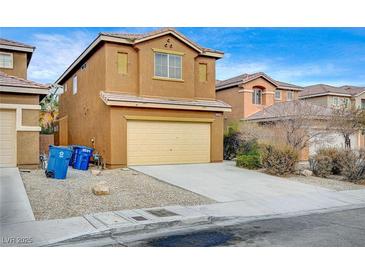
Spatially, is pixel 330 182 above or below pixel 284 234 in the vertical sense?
above

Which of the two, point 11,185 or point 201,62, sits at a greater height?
point 201,62

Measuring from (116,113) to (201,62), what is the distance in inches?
225

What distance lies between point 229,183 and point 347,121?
30.0ft

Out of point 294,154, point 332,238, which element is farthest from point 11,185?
point 294,154

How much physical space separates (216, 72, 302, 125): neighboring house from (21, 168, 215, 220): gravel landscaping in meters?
15.8

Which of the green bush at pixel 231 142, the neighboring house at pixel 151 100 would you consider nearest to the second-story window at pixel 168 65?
the neighboring house at pixel 151 100

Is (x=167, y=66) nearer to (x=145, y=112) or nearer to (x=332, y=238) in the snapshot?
(x=145, y=112)

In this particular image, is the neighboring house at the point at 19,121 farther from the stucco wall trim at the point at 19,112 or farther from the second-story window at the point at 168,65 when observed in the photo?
the second-story window at the point at 168,65

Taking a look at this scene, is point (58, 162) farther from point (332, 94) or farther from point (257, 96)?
point (332, 94)

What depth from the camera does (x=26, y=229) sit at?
6.77 metres

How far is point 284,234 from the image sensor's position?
701 cm

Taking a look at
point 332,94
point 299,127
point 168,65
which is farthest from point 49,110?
point 332,94

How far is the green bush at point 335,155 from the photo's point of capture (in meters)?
15.6
